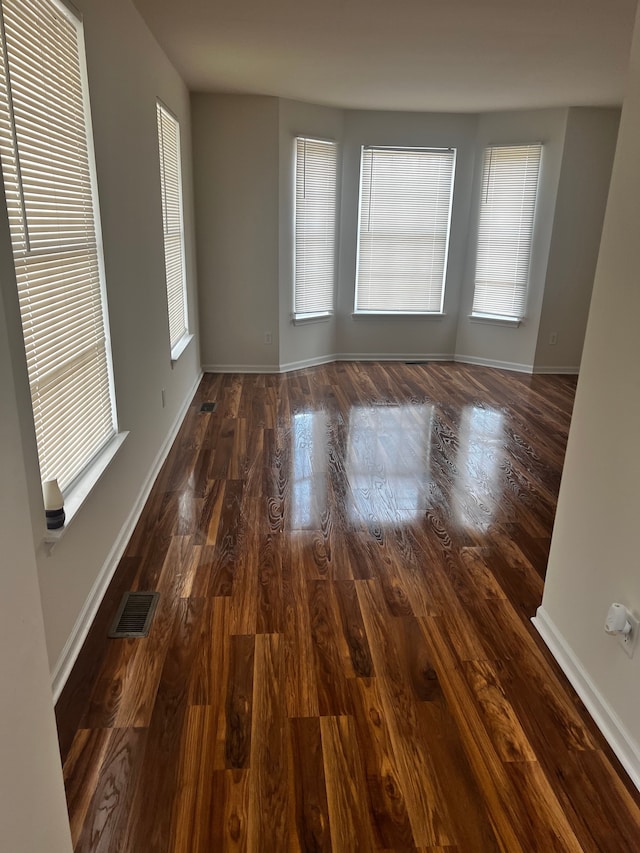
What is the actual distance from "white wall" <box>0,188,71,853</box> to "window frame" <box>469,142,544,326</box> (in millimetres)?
5789

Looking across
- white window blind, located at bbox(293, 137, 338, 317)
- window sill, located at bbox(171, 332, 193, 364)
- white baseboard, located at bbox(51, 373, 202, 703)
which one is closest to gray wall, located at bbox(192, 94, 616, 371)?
white window blind, located at bbox(293, 137, 338, 317)

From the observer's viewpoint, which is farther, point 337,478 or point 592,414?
point 337,478

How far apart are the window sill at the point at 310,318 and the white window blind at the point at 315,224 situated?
3 centimetres

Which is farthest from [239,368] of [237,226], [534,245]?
[534,245]

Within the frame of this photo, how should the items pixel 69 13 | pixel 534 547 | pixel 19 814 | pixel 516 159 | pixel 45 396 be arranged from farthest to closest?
pixel 516 159, pixel 534 547, pixel 69 13, pixel 45 396, pixel 19 814

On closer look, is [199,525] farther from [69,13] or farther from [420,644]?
[69,13]

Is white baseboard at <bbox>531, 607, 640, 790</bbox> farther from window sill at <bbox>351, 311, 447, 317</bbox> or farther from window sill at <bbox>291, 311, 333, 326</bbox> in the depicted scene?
window sill at <bbox>351, 311, 447, 317</bbox>

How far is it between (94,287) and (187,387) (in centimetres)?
257

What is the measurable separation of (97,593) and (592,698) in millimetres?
1817

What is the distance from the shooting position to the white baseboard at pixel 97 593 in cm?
193

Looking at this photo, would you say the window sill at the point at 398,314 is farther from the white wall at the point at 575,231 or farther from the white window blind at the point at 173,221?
the white window blind at the point at 173,221

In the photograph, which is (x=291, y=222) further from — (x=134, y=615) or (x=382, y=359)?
(x=134, y=615)

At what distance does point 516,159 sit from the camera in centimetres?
589

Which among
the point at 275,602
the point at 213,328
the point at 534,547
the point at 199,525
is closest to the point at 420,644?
the point at 275,602
